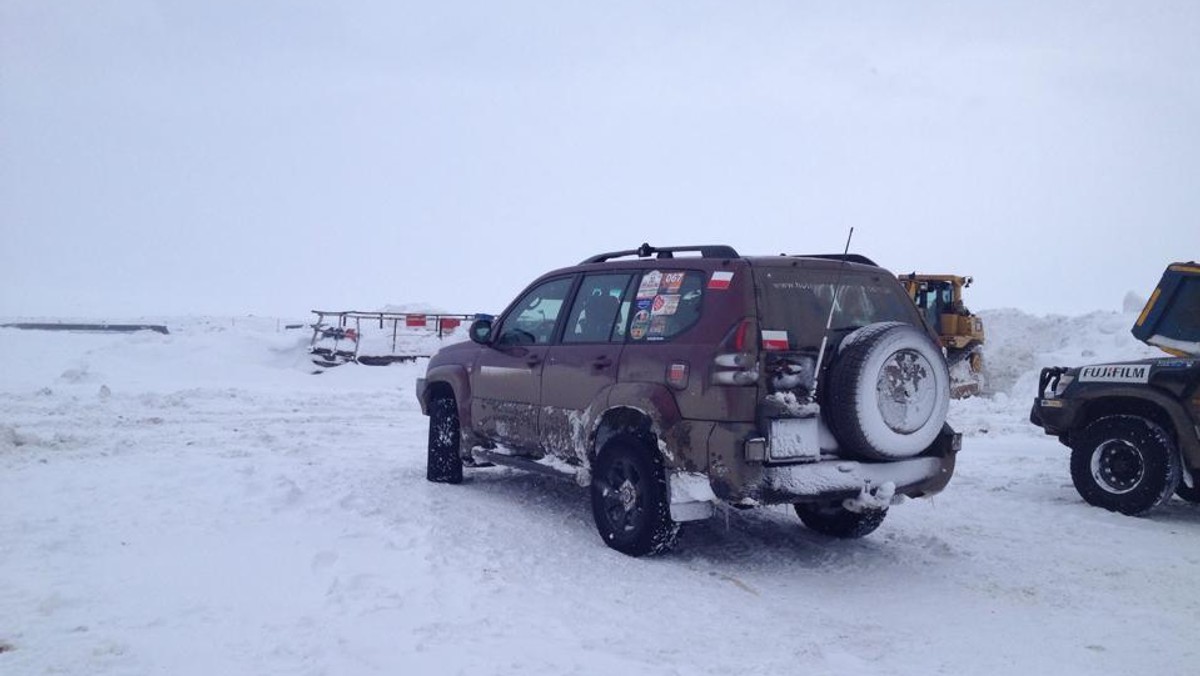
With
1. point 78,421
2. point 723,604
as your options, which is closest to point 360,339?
point 78,421

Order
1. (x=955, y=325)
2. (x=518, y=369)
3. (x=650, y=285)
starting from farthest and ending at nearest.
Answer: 1. (x=955, y=325)
2. (x=518, y=369)
3. (x=650, y=285)

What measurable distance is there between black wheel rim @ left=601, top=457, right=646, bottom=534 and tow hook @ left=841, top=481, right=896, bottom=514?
1.24m

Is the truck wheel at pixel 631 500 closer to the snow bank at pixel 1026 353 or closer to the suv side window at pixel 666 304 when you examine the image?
the suv side window at pixel 666 304

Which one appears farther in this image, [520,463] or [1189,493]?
[1189,493]

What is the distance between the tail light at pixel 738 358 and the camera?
543 cm

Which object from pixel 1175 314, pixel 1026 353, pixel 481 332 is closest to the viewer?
pixel 481 332

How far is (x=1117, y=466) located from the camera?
26.6ft

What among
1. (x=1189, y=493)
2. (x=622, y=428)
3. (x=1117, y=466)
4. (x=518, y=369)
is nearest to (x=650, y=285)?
(x=622, y=428)

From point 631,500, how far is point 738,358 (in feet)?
4.09

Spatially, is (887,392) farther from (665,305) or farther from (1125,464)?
(1125,464)

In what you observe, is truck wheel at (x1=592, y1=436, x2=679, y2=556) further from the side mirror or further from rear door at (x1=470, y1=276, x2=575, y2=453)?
the side mirror

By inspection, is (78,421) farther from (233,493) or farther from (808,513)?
(808,513)

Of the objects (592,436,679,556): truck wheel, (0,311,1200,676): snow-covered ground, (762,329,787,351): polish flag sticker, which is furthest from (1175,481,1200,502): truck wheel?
(592,436,679,556): truck wheel

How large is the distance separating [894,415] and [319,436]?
762 centimetres
